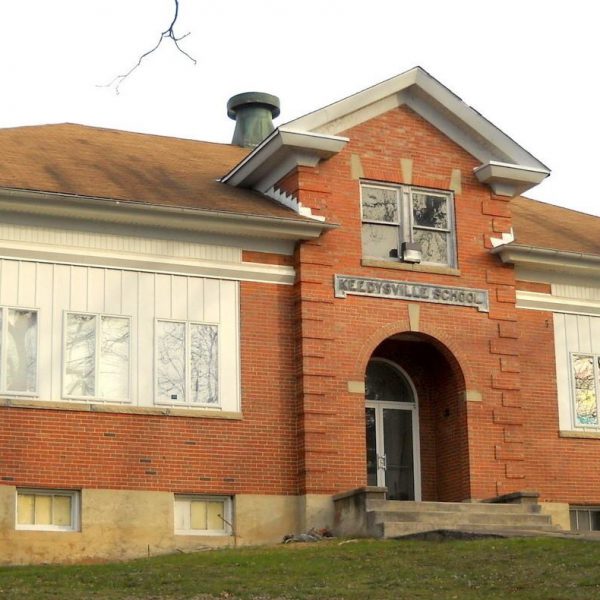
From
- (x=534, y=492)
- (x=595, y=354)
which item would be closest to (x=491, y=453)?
(x=534, y=492)

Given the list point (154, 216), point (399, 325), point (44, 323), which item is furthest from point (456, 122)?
point (44, 323)

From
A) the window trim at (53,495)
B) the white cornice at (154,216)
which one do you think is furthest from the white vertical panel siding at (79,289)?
the window trim at (53,495)

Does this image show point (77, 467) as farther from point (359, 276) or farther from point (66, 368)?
point (359, 276)

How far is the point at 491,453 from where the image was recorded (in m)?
24.1

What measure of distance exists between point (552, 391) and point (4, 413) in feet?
33.2

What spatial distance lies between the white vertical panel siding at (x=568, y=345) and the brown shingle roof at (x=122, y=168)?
5.66 metres

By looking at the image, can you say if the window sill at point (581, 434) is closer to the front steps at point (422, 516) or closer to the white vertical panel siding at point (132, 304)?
the front steps at point (422, 516)

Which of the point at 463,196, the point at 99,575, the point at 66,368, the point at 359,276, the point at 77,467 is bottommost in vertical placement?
the point at 99,575

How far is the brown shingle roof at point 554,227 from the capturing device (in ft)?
85.7

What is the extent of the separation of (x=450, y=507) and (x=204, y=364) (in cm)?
464

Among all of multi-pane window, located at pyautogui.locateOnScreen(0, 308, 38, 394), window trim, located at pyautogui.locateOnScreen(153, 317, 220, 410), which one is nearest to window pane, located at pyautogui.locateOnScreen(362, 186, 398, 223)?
window trim, located at pyautogui.locateOnScreen(153, 317, 220, 410)

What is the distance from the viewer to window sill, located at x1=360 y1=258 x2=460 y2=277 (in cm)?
A: 2398

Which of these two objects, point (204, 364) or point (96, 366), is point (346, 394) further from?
point (96, 366)

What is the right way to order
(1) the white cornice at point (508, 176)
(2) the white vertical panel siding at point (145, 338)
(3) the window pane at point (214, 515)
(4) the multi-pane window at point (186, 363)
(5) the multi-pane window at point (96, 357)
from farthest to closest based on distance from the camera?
(1) the white cornice at point (508, 176) < (4) the multi-pane window at point (186, 363) < (3) the window pane at point (214, 515) < (2) the white vertical panel siding at point (145, 338) < (5) the multi-pane window at point (96, 357)
